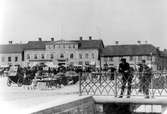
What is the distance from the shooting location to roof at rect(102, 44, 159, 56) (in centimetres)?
8094

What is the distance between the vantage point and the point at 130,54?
81.8 metres

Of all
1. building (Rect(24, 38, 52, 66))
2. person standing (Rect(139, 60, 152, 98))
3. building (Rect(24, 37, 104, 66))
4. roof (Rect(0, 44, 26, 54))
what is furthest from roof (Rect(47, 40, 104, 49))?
person standing (Rect(139, 60, 152, 98))

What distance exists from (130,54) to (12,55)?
29742 millimetres

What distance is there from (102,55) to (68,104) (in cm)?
7210

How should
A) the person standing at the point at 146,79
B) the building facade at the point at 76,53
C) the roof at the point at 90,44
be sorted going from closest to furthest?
the person standing at the point at 146,79 < the building facade at the point at 76,53 < the roof at the point at 90,44

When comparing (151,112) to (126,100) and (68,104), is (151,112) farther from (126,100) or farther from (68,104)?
(68,104)

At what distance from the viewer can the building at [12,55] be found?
88062 millimetres

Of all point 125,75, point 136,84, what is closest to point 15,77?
point 136,84

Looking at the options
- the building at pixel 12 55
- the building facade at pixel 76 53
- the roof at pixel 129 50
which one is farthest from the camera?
the building at pixel 12 55

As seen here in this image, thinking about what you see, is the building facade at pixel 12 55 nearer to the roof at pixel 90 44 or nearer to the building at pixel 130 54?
the roof at pixel 90 44

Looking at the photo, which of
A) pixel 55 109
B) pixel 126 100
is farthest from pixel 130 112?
pixel 55 109

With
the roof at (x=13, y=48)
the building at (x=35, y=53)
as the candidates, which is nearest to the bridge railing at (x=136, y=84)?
the building at (x=35, y=53)

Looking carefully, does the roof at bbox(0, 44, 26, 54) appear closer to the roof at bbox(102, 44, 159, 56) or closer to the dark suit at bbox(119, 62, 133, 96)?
the roof at bbox(102, 44, 159, 56)

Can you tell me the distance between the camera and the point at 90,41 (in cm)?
8562
